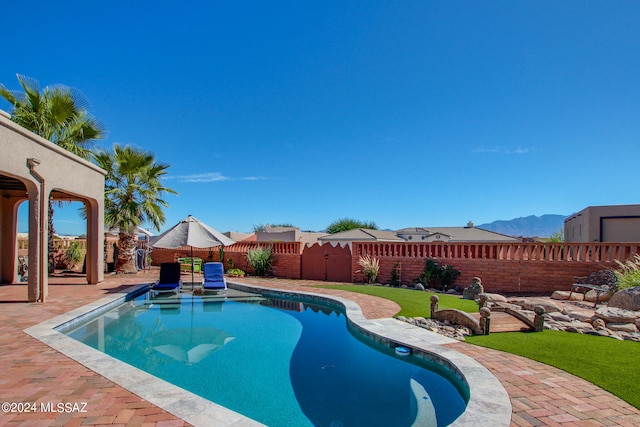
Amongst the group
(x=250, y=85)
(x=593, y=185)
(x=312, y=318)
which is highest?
(x=250, y=85)

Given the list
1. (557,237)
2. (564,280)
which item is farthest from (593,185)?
(564,280)

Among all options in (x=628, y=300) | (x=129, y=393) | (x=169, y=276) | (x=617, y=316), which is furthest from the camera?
(x=169, y=276)

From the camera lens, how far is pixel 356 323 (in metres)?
8.01

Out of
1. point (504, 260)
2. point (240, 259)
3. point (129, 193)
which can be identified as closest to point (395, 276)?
point (504, 260)

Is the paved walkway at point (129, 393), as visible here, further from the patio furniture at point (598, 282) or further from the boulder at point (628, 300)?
the patio furniture at point (598, 282)

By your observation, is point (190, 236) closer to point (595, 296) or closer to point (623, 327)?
point (623, 327)

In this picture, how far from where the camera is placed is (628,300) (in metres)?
8.28

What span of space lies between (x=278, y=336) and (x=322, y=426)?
430 centimetres

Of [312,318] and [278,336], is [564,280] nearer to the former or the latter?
[312,318]

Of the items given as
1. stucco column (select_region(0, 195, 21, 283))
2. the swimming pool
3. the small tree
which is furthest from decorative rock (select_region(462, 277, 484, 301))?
the small tree

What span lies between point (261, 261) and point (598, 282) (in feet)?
46.7

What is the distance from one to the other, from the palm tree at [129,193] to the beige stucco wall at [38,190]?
356 cm

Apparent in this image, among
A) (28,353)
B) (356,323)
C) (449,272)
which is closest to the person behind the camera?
(28,353)

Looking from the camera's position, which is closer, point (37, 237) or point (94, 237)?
point (37, 237)
